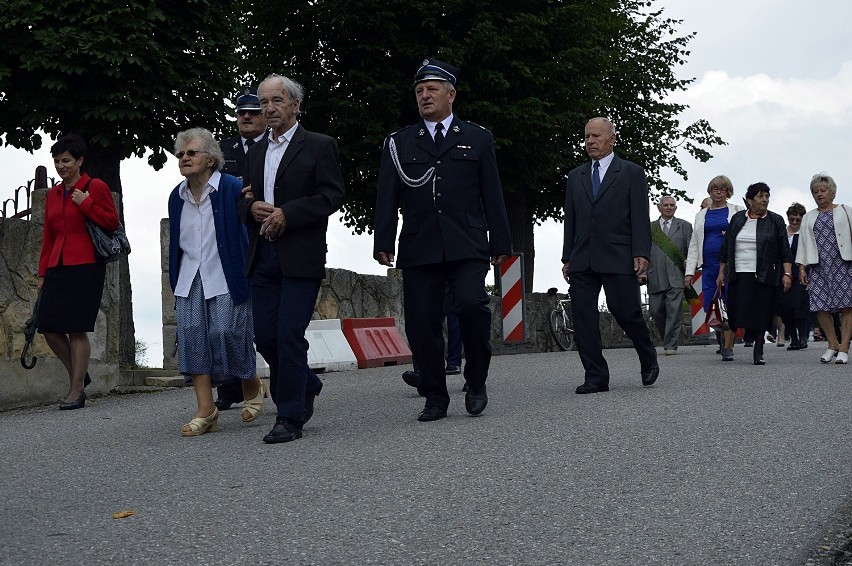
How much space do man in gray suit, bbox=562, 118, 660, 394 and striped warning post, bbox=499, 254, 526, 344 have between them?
895 centimetres

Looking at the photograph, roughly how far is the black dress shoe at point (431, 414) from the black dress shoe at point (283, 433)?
3.08 feet

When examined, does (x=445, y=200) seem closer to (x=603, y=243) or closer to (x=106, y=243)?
(x=603, y=243)

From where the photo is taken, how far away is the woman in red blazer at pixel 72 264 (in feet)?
34.8

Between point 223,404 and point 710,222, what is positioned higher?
point 710,222

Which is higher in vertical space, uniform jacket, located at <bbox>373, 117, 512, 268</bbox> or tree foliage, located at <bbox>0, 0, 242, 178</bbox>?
tree foliage, located at <bbox>0, 0, 242, 178</bbox>

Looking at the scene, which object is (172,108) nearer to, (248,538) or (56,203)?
(56,203)

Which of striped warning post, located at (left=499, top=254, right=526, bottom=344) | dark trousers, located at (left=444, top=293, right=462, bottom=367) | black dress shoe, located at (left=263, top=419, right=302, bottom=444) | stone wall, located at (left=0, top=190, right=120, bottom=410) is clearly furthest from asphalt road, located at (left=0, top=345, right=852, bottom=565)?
striped warning post, located at (left=499, top=254, right=526, bottom=344)

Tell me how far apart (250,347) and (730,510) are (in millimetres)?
3822

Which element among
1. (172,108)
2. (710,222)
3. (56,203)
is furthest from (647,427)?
(172,108)

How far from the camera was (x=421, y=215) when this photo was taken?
8281mm

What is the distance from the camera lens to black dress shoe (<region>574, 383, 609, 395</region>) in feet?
33.9

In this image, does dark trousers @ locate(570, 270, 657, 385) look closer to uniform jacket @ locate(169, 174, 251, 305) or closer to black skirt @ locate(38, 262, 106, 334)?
uniform jacket @ locate(169, 174, 251, 305)

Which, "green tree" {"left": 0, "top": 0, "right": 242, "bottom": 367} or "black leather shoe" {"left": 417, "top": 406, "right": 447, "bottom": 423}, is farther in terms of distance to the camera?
"green tree" {"left": 0, "top": 0, "right": 242, "bottom": 367}

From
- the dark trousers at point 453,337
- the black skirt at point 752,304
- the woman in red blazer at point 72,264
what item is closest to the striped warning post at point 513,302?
the black skirt at point 752,304
